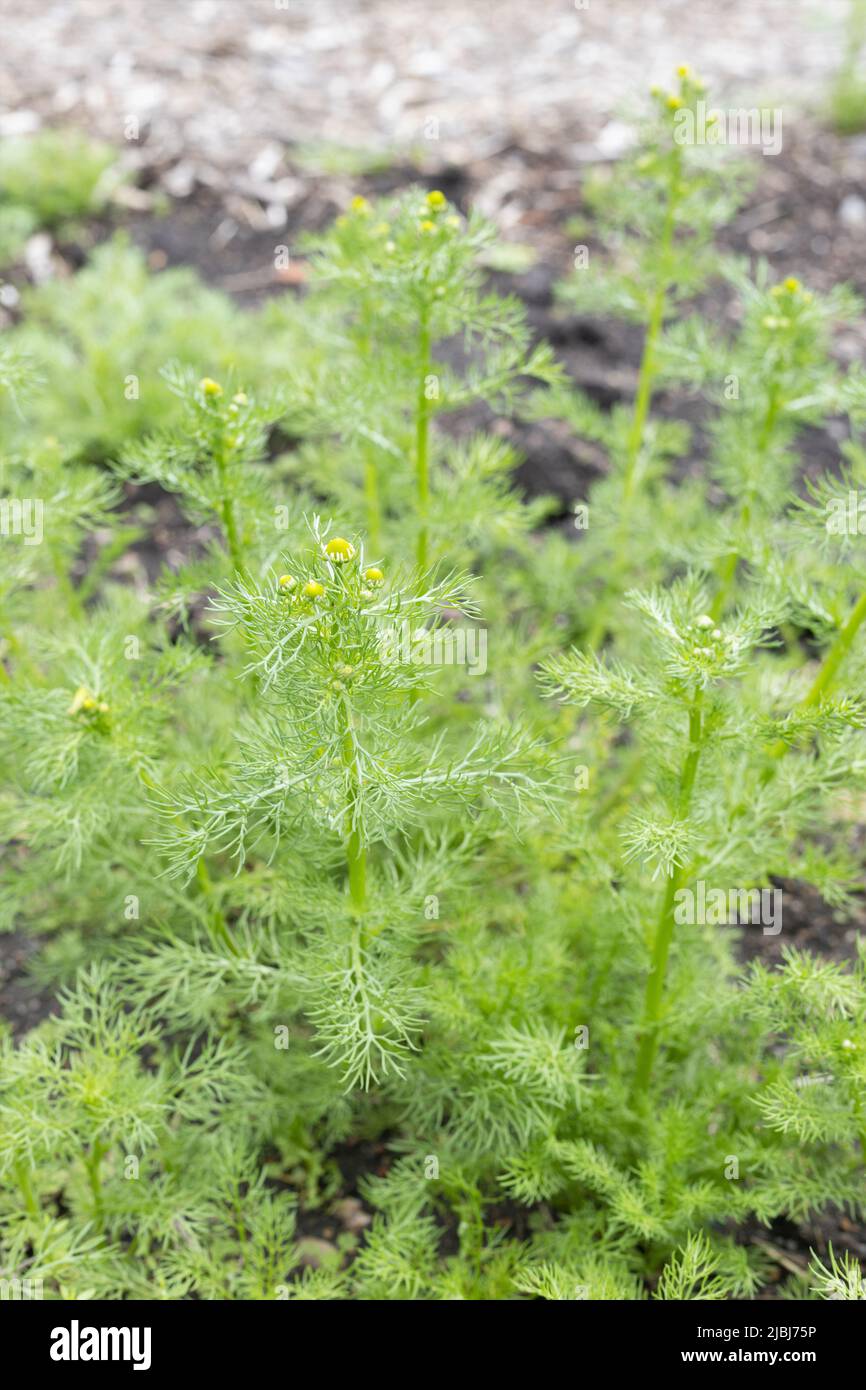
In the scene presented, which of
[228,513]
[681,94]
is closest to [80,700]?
[228,513]

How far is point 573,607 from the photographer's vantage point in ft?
13.9

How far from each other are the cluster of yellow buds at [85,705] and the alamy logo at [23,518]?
570 millimetres

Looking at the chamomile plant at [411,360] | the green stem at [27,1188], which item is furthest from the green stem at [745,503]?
the green stem at [27,1188]

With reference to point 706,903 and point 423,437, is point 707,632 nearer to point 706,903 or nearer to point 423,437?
point 706,903

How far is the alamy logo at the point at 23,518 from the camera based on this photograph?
298 centimetres

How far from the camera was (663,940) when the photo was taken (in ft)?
8.84

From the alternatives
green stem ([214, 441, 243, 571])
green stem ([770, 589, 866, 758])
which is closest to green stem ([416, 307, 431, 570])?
green stem ([214, 441, 243, 571])

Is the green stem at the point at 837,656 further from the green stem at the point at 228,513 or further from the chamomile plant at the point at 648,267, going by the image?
the green stem at the point at 228,513

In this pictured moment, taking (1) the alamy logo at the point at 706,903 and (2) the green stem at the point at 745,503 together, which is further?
(2) the green stem at the point at 745,503
